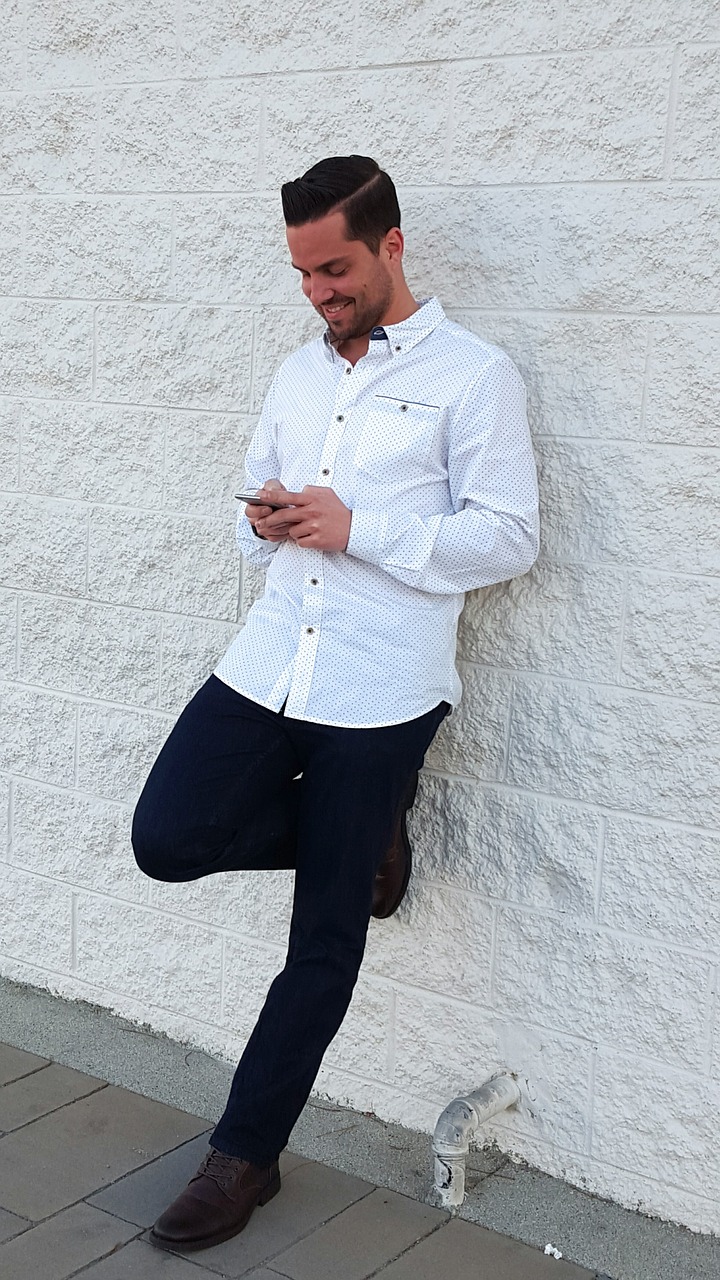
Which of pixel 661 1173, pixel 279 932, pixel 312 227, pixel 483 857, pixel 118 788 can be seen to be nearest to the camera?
pixel 312 227

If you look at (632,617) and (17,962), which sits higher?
(632,617)

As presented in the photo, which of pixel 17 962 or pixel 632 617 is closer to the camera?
pixel 632 617

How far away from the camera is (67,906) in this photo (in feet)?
11.4

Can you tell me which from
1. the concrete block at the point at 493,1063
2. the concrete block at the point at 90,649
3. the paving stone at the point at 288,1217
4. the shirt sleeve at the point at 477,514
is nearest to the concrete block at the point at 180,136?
the shirt sleeve at the point at 477,514

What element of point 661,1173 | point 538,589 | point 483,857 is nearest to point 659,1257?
point 661,1173

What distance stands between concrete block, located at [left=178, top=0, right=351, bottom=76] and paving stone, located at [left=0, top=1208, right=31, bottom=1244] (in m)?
2.09

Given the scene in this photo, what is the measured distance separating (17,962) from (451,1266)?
5.13 ft

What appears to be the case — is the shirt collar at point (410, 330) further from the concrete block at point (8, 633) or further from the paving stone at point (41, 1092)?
the paving stone at point (41, 1092)

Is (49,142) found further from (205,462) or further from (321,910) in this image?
(321,910)

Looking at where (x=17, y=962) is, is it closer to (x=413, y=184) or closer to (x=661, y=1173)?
(x=661, y=1173)

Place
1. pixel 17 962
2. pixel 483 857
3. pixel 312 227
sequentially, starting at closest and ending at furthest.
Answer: pixel 312 227, pixel 483 857, pixel 17 962

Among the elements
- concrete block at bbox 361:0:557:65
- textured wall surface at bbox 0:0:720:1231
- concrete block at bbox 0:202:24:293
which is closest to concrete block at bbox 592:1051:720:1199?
textured wall surface at bbox 0:0:720:1231

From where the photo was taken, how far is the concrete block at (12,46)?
325 cm

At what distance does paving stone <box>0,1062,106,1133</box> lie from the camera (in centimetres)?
295
